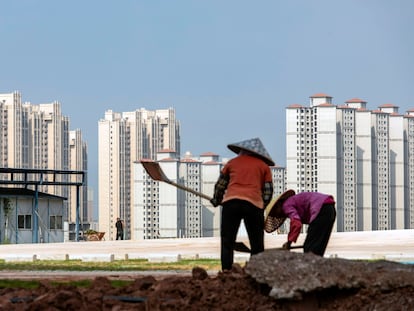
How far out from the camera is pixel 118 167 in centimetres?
18612

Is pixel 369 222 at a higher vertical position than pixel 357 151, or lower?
lower

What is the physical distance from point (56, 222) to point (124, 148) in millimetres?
134870

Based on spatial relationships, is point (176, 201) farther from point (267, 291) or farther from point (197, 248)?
point (267, 291)

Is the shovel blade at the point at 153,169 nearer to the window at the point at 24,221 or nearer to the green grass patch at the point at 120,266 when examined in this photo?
the green grass patch at the point at 120,266

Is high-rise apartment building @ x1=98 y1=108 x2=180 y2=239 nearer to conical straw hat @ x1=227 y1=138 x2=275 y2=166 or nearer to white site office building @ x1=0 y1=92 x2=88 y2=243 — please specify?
white site office building @ x1=0 y1=92 x2=88 y2=243

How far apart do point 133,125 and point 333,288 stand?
180653mm

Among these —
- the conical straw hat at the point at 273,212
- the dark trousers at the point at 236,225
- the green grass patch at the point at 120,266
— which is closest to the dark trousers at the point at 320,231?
the conical straw hat at the point at 273,212

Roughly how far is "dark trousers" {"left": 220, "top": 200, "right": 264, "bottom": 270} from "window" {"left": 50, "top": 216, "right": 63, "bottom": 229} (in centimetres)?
4092

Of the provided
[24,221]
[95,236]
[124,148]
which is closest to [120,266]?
[24,221]

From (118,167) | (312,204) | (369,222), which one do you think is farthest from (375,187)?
(312,204)

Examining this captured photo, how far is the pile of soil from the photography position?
24.5 feet

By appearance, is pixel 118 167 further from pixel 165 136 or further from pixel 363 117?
pixel 363 117

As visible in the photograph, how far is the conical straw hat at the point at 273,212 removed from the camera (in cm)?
1140

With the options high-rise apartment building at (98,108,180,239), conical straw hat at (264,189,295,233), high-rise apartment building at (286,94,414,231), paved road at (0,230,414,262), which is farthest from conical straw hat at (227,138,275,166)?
high-rise apartment building at (98,108,180,239)
